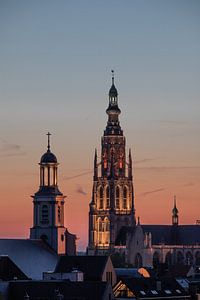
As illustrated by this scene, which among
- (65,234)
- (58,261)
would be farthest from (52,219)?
(58,261)

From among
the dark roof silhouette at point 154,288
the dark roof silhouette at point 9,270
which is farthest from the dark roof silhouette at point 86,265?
the dark roof silhouette at point 154,288

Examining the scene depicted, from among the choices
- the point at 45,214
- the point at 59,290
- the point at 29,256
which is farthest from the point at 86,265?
the point at 59,290

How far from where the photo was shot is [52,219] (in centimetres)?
18975

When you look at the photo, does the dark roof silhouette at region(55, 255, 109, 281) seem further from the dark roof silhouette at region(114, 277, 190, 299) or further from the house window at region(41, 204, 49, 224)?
the house window at region(41, 204, 49, 224)

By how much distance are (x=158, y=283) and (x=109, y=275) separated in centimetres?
735

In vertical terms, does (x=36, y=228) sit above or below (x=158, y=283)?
above

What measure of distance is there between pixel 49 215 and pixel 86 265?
22.5 meters

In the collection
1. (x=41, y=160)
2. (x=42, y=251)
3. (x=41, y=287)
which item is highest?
(x=41, y=160)

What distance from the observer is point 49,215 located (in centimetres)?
19025

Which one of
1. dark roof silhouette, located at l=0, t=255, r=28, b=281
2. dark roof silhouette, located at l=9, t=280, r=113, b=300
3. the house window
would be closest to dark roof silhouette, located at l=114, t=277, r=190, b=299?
dark roof silhouette, located at l=9, t=280, r=113, b=300

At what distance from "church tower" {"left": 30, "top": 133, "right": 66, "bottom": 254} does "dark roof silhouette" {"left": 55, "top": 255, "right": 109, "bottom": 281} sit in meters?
14.2

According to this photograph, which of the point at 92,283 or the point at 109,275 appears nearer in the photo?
the point at 92,283

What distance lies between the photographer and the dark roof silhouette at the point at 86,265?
166 metres

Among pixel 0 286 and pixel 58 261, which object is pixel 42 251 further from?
pixel 0 286
